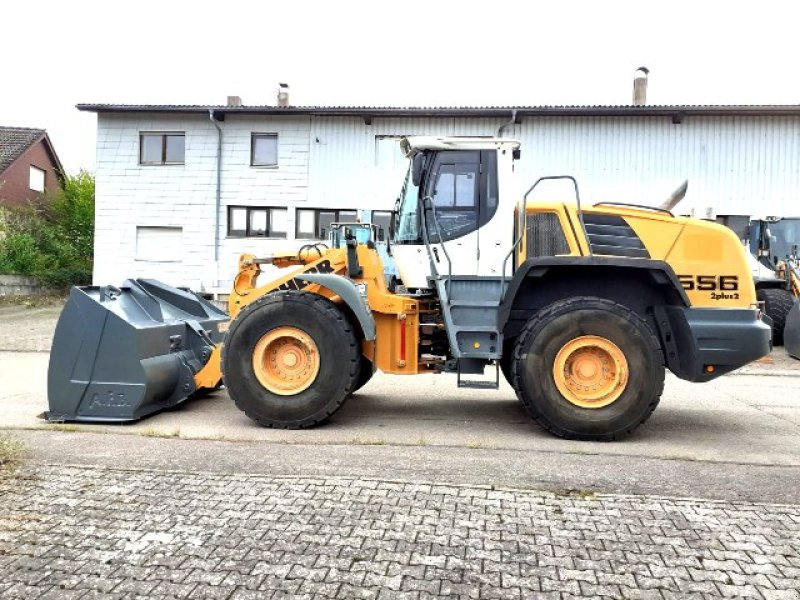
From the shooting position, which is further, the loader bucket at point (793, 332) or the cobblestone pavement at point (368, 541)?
the loader bucket at point (793, 332)

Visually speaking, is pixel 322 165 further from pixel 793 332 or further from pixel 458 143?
pixel 458 143

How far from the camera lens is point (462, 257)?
599cm

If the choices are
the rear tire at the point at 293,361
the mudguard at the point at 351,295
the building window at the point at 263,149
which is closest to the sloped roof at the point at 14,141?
the building window at the point at 263,149

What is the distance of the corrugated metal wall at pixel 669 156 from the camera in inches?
692

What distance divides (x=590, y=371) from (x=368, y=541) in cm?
301

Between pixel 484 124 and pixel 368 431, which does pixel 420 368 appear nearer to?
pixel 368 431

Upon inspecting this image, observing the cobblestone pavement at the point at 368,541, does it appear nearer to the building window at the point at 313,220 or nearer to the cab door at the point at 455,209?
the cab door at the point at 455,209

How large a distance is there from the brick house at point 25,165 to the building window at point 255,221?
15123 mm

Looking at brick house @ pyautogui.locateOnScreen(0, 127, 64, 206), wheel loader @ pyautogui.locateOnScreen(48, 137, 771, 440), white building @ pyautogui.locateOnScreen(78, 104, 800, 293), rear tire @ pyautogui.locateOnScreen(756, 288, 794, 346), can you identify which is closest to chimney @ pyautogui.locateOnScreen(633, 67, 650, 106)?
white building @ pyautogui.locateOnScreen(78, 104, 800, 293)

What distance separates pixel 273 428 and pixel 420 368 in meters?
1.44

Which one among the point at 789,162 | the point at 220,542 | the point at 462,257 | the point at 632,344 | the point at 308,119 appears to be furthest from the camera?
the point at 308,119

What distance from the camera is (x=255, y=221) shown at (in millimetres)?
19188

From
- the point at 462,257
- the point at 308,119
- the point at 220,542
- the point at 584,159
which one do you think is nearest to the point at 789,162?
the point at 584,159

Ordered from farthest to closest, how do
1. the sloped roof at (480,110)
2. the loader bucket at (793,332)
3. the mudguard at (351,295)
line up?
the sloped roof at (480,110) → the loader bucket at (793,332) → the mudguard at (351,295)
